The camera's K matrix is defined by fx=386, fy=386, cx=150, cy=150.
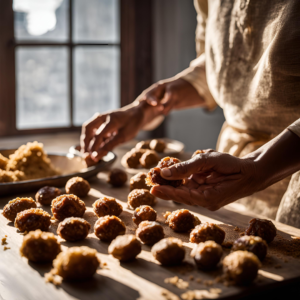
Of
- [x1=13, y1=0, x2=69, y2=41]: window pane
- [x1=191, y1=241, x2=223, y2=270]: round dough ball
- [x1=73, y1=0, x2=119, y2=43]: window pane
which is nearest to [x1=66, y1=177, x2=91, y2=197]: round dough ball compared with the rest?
[x1=191, y1=241, x2=223, y2=270]: round dough ball

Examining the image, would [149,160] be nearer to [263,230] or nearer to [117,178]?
[117,178]

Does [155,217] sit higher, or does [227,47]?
[227,47]

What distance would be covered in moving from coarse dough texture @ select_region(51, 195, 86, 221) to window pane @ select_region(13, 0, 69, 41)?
2160 millimetres

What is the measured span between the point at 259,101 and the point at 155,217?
0.54 metres

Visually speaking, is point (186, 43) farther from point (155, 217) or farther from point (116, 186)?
point (155, 217)

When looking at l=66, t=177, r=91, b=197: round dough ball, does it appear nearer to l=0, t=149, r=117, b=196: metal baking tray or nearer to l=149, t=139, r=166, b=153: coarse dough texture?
l=0, t=149, r=117, b=196: metal baking tray

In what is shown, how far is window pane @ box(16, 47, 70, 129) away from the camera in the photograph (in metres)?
3.01

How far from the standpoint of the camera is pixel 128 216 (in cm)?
119

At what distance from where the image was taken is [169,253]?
836 millimetres

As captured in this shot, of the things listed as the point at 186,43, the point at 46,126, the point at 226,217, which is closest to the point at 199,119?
the point at 186,43

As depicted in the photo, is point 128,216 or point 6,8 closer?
point 128,216

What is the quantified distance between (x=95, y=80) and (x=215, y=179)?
2488mm

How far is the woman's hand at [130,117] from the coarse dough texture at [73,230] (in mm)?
655

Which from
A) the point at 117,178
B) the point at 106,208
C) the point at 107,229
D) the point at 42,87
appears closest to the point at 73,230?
the point at 107,229
